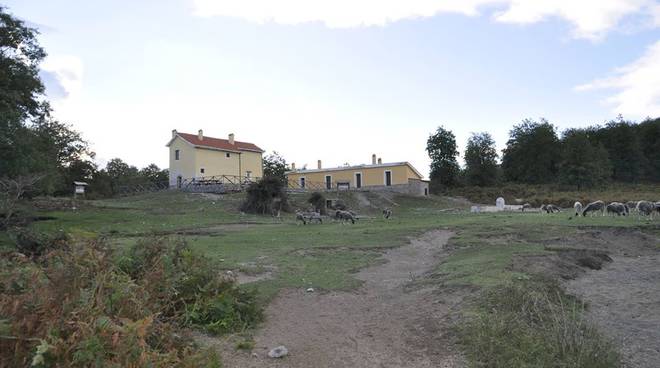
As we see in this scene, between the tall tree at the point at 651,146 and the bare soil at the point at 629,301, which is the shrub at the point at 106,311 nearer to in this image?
the bare soil at the point at 629,301

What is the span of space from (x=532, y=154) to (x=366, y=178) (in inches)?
1292

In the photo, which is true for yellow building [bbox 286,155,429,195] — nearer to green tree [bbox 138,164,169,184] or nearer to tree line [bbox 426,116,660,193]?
tree line [bbox 426,116,660,193]

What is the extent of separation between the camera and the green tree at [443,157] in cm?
7388

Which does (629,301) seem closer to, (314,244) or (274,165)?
(314,244)

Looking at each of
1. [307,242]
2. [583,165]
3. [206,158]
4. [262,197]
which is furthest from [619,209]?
[583,165]

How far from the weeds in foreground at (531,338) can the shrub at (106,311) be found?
3.15 metres

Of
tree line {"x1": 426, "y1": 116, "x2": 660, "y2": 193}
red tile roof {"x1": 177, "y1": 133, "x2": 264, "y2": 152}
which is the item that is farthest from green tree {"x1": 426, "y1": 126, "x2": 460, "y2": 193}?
red tile roof {"x1": 177, "y1": 133, "x2": 264, "y2": 152}

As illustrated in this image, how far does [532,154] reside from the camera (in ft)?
270

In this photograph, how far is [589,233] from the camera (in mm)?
19453

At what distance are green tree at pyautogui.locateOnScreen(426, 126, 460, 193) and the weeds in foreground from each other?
66832mm

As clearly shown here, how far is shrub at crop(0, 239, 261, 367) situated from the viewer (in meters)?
4.18

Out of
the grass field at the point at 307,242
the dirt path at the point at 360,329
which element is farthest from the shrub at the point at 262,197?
the dirt path at the point at 360,329

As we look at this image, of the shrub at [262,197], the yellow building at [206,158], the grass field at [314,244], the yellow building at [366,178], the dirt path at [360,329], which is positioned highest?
the yellow building at [206,158]

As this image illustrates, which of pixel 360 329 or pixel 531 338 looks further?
pixel 360 329
